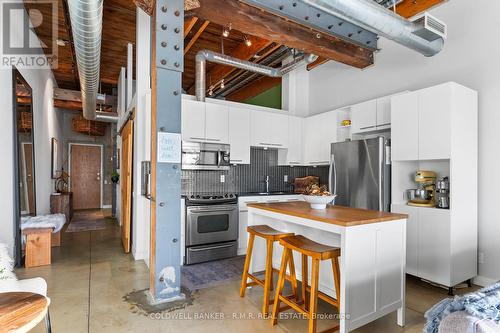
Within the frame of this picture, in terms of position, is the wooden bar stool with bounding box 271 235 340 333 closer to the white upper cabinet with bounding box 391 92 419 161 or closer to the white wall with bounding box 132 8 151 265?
the white upper cabinet with bounding box 391 92 419 161

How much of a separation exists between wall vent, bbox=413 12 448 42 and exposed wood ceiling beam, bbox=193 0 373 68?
98cm

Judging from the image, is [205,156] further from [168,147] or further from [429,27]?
[429,27]

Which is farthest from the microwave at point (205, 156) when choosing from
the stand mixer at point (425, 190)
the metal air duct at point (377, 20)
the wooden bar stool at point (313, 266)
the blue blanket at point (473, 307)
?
the blue blanket at point (473, 307)

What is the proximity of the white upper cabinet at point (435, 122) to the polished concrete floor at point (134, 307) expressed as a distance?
153cm

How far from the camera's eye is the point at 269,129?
16.6 ft

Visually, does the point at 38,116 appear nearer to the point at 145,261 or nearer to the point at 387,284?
the point at 145,261

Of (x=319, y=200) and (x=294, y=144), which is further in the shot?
(x=294, y=144)

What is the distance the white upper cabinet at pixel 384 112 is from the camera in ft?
12.5

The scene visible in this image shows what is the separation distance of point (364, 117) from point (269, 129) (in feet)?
5.28

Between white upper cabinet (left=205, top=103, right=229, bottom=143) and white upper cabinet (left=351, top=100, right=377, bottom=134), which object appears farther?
white upper cabinet (left=205, top=103, right=229, bottom=143)

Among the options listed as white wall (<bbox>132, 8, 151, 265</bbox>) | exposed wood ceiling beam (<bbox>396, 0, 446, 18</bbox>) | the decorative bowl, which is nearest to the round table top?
the decorative bowl

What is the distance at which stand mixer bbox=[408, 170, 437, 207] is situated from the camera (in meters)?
3.41

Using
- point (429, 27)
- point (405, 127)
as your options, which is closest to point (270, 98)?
point (405, 127)

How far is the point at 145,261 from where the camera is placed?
3.93m
